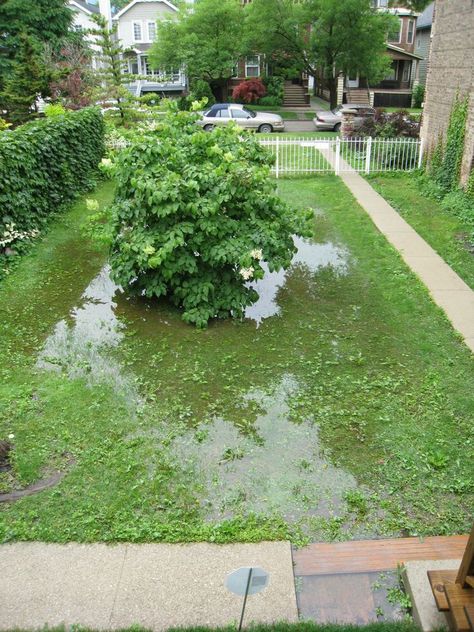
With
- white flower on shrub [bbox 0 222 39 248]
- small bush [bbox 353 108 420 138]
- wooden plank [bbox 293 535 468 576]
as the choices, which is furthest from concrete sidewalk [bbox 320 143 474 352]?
white flower on shrub [bbox 0 222 39 248]

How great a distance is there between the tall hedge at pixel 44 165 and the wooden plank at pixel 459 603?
9.67 metres

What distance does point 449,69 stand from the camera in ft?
49.3

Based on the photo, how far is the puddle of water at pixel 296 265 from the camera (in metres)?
8.85

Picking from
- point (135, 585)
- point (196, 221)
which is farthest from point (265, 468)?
point (196, 221)

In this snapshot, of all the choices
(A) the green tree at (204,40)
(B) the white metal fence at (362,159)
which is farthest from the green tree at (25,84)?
(A) the green tree at (204,40)

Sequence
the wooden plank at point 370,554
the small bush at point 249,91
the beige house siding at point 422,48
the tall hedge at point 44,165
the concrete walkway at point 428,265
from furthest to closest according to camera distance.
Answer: the beige house siding at point 422,48 → the small bush at point 249,91 → the tall hedge at point 44,165 → the concrete walkway at point 428,265 → the wooden plank at point 370,554

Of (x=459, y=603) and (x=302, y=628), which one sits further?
(x=302, y=628)

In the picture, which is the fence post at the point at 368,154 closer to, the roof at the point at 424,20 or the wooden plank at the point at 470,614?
the wooden plank at the point at 470,614

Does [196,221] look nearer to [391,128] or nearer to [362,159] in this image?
[362,159]

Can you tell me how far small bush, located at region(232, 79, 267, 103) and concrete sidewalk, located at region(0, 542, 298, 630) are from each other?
1360 inches

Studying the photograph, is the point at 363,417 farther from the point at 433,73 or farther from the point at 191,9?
the point at 191,9

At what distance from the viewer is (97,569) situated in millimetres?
4391

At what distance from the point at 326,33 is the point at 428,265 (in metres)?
22.4

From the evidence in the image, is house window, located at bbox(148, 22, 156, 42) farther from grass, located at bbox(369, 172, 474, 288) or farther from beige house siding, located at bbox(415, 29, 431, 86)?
grass, located at bbox(369, 172, 474, 288)
